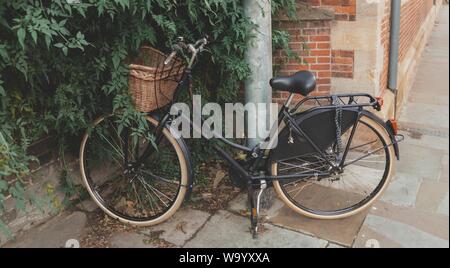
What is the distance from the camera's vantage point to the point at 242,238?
345 centimetres

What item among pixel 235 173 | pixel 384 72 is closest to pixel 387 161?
pixel 235 173

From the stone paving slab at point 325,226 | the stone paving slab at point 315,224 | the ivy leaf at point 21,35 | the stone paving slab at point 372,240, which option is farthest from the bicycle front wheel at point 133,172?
the stone paving slab at point 372,240

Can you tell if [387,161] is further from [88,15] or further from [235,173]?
[88,15]

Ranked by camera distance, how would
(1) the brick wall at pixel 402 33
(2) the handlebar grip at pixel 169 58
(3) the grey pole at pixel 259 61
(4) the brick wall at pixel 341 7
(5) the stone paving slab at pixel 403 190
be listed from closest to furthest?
(2) the handlebar grip at pixel 169 58
(3) the grey pole at pixel 259 61
(5) the stone paving slab at pixel 403 190
(4) the brick wall at pixel 341 7
(1) the brick wall at pixel 402 33

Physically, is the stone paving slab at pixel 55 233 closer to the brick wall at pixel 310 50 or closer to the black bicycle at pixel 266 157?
the black bicycle at pixel 266 157

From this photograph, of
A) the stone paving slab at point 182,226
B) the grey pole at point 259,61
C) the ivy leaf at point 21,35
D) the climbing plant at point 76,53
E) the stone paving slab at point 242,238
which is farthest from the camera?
the grey pole at point 259,61

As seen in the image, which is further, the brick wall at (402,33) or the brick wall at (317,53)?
the brick wall at (402,33)

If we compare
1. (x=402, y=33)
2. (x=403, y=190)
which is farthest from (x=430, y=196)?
(x=402, y=33)

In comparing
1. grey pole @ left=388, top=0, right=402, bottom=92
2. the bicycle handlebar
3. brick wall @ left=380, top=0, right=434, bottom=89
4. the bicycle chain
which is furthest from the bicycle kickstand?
grey pole @ left=388, top=0, right=402, bottom=92

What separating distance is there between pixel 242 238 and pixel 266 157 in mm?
598

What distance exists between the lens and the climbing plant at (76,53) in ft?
9.28

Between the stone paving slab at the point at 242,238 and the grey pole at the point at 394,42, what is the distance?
104 inches

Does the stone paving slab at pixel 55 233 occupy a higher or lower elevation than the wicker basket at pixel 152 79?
lower

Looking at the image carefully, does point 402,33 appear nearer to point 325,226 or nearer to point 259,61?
point 259,61
